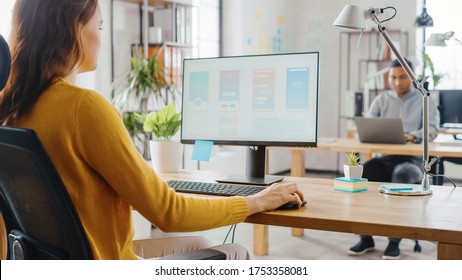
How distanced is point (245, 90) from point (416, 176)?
1898 mm

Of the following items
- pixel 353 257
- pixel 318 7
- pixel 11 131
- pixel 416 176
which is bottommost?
pixel 353 257

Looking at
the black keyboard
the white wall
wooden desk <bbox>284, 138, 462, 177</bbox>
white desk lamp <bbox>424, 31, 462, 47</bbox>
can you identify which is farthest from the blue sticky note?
the white wall

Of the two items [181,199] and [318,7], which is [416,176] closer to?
[181,199]

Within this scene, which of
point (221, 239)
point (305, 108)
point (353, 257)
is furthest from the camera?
point (221, 239)

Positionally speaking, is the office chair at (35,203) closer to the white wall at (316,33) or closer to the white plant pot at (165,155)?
the white plant pot at (165,155)

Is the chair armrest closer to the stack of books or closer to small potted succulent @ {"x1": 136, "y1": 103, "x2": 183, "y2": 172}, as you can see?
the stack of books

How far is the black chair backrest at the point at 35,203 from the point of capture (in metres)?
1.19

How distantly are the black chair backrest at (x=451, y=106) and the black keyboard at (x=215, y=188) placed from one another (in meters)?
4.12

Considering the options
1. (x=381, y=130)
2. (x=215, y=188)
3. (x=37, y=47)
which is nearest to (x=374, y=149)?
(x=381, y=130)

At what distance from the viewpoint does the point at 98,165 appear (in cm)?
130

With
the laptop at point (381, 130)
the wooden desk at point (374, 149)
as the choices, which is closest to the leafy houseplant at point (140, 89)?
the wooden desk at point (374, 149)

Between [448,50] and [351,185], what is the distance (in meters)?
5.37

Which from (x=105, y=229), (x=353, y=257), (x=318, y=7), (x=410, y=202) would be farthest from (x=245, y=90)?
(x=318, y=7)
